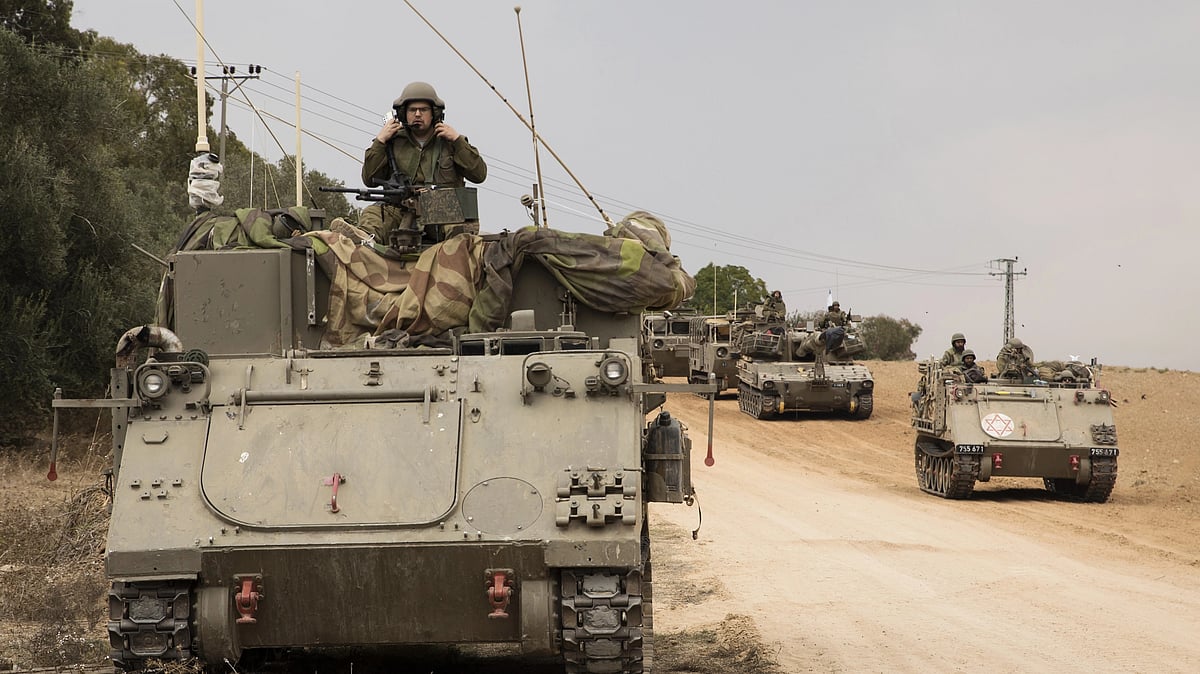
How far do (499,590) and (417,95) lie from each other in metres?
4.34

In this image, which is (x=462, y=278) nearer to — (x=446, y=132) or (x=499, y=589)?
(x=446, y=132)

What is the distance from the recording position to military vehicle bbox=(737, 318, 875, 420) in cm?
3459

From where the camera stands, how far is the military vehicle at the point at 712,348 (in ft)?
122

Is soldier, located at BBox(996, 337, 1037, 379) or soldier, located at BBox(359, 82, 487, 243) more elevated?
soldier, located at BBox(359, 82, 487, 243)

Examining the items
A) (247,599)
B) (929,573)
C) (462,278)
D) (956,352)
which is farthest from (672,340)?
(247,599)

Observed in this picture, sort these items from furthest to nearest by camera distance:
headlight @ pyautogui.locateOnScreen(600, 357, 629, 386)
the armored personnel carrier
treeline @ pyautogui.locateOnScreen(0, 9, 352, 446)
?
1. treeline @ pyautogui.locateOnScreen(0, 9, 352, 446)
2. headlight @ pyautogui.locateOnScreen(600, 357, 629, 386)
3. the armored personnel carrier

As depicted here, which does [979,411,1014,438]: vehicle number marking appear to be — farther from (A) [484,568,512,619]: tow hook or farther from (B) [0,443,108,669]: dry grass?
(A) [484,568,512,619]: tow hook

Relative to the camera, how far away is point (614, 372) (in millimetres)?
8242

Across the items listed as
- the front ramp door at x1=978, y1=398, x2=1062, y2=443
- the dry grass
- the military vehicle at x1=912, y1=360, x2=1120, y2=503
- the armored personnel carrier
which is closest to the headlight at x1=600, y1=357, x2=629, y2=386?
the armored personnel carrier

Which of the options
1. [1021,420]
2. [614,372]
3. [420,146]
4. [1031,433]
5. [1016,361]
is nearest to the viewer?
[614,372]

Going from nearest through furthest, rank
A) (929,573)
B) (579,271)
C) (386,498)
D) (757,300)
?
(386,498) < (579,271) < (929,573) < (757,300)

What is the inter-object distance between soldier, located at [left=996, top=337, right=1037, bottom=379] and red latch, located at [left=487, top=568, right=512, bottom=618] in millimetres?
16825

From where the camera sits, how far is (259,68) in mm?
23312

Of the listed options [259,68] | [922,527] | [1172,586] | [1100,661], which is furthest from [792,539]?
[259,68]
